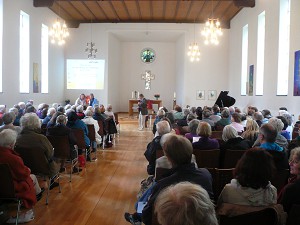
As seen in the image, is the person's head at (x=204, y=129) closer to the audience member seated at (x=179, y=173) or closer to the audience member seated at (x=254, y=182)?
the audience member seated at (x=179, y=173)

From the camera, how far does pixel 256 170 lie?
87.2 inches

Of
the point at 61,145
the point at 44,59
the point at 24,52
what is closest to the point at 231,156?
the point at 61,145

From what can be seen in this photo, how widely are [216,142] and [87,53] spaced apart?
13994mm

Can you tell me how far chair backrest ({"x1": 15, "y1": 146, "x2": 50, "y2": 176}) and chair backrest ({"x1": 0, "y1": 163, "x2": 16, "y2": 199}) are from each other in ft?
3.65

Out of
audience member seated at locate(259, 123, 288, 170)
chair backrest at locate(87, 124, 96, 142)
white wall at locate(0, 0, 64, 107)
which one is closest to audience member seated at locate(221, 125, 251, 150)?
audience member seated at locate(259, 123, 288, 170)

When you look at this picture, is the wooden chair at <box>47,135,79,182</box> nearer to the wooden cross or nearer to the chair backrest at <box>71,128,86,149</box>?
the chair backrest at <box>71,128,86,149</box>

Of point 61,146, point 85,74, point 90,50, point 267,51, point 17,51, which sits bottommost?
point 61,146

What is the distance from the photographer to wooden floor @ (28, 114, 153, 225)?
3.87m

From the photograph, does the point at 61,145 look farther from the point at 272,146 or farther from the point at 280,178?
the point at 280,178

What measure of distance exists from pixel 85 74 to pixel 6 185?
1443cm

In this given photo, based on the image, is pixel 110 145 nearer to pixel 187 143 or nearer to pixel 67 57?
pixel 187 143

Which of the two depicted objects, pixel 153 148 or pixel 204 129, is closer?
pixel 204 129

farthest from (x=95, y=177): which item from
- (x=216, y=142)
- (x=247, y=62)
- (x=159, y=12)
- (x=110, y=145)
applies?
(x=159, y=12)

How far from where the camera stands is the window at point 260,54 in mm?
12359
